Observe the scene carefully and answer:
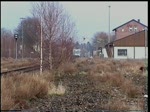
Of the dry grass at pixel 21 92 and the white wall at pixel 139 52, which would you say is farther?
the white wall at pixel 139 52

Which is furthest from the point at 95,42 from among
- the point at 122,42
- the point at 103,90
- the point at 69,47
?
the point at 103,90

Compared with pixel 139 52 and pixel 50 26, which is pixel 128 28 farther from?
pixel 50 26

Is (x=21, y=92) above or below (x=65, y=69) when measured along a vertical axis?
above

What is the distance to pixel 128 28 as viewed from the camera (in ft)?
318

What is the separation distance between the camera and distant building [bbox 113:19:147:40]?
95.4m

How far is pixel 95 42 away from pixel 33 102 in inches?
4025

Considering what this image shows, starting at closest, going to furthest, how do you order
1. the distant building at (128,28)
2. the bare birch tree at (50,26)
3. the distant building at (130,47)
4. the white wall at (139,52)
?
the bare birch tree at (50,26) → the white wall at (139,52) → the distant building at (130,47) → the distant building at (128,28)

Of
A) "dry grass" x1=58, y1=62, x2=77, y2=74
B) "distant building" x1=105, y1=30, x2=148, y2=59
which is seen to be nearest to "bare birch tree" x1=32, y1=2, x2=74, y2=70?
"dry grass" x1=58, y1=62, x2=77, y2=74

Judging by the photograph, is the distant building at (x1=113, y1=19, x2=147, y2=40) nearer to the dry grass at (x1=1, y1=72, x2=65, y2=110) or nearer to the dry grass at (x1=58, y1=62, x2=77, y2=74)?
the dry grass at (x1=58, y1=62, x2=77, y2=74)

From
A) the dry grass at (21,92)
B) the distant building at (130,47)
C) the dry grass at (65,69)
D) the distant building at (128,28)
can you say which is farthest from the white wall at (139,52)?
the dry grass at (21,92)

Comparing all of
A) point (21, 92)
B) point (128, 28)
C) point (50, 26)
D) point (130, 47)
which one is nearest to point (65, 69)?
point (50, 26)

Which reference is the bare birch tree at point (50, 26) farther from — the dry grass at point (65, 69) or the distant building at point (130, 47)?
the distant building at point (130, 47)

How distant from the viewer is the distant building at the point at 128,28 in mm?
95438

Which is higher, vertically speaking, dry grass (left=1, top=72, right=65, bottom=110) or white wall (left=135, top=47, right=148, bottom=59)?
white wall (left=135, top=47, right=148, bottom=59)
